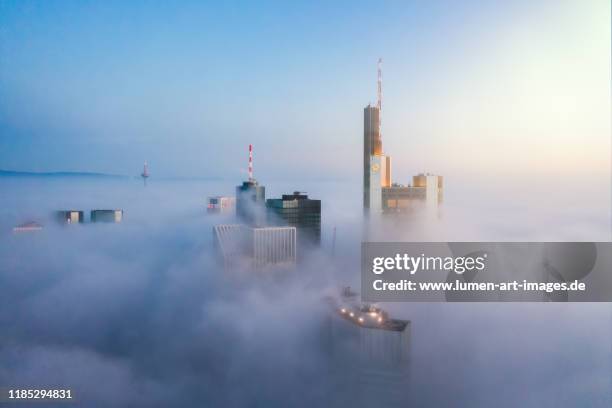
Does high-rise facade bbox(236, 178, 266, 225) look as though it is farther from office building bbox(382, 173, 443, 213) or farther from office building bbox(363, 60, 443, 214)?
office building bbox(382, 173, 443, 213)

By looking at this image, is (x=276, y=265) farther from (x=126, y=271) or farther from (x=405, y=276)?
(x=405, y=276)

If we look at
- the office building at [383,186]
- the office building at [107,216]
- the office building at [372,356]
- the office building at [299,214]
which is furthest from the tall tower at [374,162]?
the office building at [107,216]

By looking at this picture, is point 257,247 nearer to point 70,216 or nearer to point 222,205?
point 222,205

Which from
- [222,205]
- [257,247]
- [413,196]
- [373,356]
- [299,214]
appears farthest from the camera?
[222,205]

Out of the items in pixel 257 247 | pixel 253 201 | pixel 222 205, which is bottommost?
pixel 257 247

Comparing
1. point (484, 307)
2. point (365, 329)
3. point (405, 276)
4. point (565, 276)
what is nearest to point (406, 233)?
point (484, 307)

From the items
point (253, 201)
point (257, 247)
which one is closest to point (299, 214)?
point (253, 201)

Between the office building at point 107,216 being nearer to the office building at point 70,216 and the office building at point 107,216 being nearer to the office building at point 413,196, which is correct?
the office building at point 70,216

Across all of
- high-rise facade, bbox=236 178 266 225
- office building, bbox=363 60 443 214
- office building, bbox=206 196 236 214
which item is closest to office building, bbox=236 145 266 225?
high-rise facade, bbox=236 178 266 225
